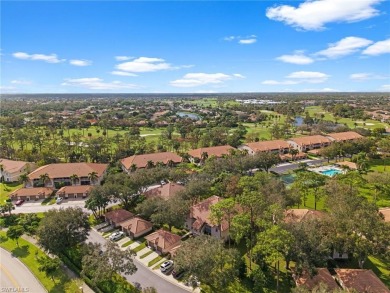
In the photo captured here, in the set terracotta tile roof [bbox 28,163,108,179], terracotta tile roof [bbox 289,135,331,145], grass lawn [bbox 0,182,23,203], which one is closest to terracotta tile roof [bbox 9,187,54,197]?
grass lawn [bbox 0,182,23,203]

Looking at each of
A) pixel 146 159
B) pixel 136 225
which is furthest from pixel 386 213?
pixel 146 159

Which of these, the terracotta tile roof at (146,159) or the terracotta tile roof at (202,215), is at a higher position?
the terracotta tile roof at (146,159)

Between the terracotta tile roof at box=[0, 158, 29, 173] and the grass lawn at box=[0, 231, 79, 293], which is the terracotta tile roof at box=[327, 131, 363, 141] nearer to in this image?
the grass lawn at box=[0, 231, 79, 293]

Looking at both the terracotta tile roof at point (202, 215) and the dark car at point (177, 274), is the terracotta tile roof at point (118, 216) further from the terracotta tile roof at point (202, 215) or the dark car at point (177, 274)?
the dark car at point (177, 274)

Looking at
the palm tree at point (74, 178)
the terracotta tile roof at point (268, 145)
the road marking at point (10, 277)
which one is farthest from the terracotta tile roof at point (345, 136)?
the road marking at point (10, 277)

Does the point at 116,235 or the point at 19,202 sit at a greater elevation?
the point at 116,235

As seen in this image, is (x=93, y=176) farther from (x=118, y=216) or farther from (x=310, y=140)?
(x=310, y=140)
